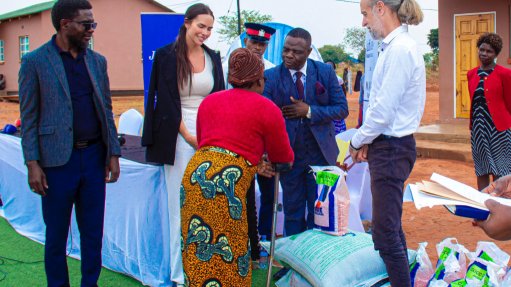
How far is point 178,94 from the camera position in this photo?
3969mm

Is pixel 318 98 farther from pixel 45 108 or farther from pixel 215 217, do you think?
pixel 45 108

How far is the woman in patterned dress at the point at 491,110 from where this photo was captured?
18.4ft

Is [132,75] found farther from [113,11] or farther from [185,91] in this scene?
[185,91]

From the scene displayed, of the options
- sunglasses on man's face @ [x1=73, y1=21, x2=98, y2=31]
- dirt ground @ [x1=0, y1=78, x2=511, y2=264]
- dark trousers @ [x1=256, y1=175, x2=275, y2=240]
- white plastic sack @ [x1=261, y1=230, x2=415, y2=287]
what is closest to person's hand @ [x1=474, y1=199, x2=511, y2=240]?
white plastic sack @ [x1=261, y1=230, x2=415, y2=287]

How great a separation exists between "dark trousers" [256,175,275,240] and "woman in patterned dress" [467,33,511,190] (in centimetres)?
242

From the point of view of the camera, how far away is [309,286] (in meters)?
3.90

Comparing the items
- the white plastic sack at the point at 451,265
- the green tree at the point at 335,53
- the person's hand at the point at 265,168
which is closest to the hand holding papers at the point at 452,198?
the person's hand at the point at 265,168

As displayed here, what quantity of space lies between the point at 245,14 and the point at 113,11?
17.6 metres

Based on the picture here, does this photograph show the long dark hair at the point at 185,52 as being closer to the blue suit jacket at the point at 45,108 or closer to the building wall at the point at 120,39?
the blue suit jacket at the point at 45,108

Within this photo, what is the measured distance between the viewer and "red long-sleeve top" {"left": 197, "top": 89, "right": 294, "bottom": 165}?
3.14 metres

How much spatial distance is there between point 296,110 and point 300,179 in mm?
532

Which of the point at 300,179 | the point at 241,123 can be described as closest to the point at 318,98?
the point at 300,179

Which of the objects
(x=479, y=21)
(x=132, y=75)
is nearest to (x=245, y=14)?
(x=132, y=75)

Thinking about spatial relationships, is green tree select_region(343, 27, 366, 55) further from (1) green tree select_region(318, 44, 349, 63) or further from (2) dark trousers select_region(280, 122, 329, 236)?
(2) dark trousers select_region(280, 122, 329, 236)
